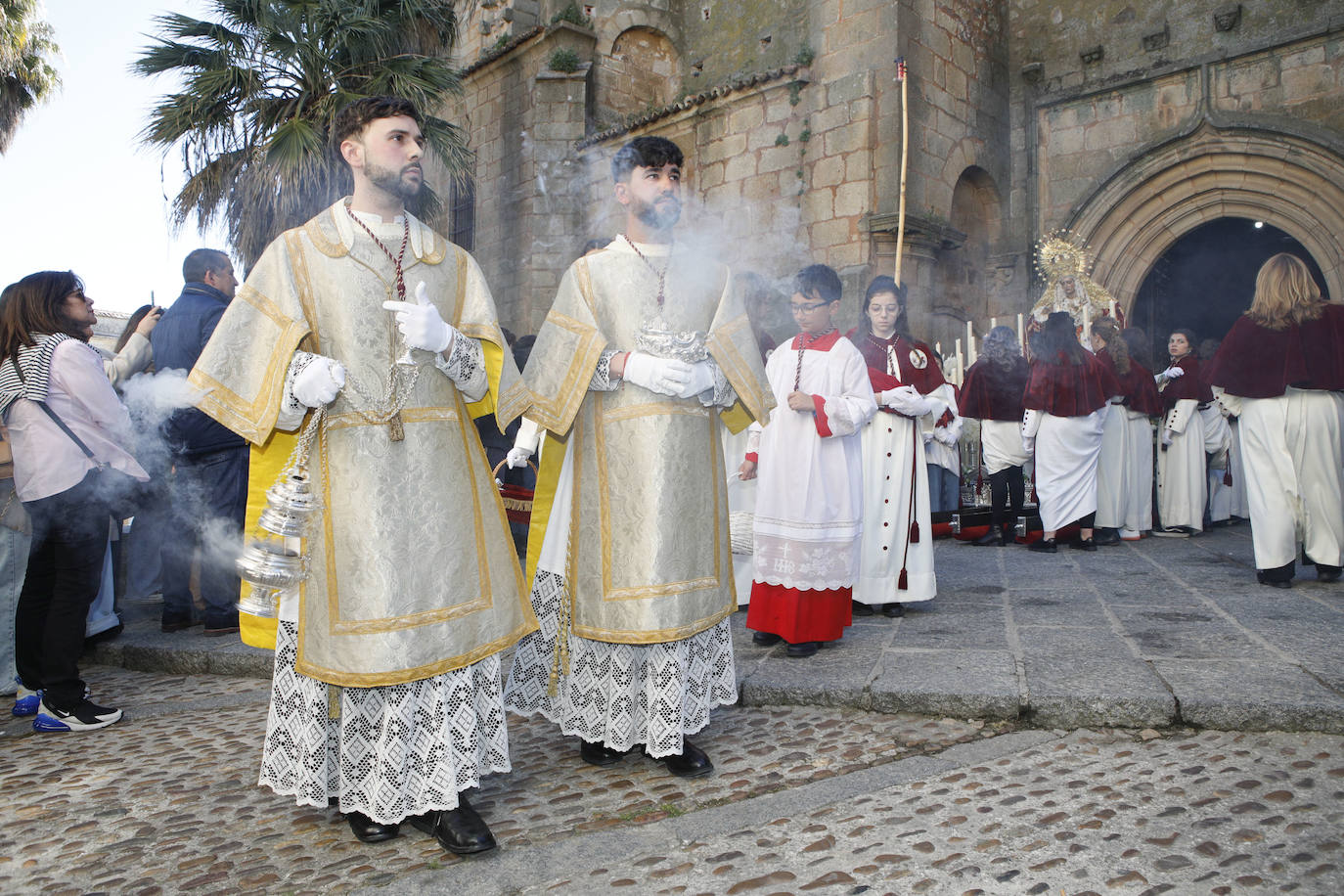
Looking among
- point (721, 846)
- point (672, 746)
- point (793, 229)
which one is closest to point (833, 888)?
point (721, 846)

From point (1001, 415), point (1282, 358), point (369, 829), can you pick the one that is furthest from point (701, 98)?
point (369, 829)

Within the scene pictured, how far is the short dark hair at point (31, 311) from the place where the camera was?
12.8 ft

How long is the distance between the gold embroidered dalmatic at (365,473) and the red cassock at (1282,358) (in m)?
4.64

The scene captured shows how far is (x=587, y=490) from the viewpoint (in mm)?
3104

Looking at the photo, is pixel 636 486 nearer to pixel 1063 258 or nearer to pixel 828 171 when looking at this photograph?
pixel 828 171

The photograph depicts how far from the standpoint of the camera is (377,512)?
2.53 metres

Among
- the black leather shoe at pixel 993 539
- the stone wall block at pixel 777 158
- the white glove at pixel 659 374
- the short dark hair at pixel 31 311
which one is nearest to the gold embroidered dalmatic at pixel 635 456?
the white glove at pixel 659 374

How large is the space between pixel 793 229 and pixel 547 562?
8.88 m

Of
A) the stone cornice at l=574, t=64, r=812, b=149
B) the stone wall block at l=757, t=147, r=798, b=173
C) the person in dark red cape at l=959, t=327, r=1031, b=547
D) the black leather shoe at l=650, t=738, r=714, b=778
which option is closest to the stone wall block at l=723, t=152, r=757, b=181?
the stone wall block at l=757, t=147, r=798, b=173

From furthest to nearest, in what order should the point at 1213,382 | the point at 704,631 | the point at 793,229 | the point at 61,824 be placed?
the point at 793,229, the point at 1213,382, the point at 704,631, the point at 61,824

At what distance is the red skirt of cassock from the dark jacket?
292 cm

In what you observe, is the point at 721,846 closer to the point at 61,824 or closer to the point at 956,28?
the point at 61,824

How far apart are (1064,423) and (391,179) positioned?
5968 mm

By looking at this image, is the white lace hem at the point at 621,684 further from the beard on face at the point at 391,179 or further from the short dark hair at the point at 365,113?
the short dark hair at the point at 365,113
